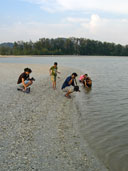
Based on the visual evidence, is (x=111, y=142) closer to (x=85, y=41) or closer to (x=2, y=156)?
(x=2, y=156)

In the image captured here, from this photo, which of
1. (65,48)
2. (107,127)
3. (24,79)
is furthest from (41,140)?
(65,48)

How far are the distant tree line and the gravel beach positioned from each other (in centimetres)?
13033

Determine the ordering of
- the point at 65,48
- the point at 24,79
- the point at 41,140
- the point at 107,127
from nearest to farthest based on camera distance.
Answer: the point at 41,140 → the point at 107,127 → the point at 24,79 → the point at 65,48

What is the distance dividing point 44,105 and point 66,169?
5045mm

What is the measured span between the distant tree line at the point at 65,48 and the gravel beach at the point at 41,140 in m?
130

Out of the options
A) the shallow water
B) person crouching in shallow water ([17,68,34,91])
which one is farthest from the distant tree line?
the shallow water

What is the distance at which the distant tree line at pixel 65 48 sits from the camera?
137625 mm

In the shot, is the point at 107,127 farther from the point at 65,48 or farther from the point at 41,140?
the point at 65,48

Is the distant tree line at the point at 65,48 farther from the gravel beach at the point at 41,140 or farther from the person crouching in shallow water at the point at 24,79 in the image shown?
the gravel beach at the point at 41,140

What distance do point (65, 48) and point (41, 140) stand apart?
141 metres

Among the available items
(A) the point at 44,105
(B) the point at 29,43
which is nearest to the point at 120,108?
(A) the point at 44,105

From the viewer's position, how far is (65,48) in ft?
471

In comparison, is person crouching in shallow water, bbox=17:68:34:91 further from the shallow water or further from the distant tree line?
the distant tree line

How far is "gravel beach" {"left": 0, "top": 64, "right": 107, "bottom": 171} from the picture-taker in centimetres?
430
